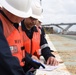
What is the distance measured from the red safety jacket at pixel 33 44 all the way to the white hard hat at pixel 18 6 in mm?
1174

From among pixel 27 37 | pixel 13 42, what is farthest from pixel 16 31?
pixel 27 37

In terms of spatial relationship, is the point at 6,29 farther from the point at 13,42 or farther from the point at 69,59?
the point at 69,59

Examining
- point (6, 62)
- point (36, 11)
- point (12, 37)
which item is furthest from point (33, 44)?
point (6, 62)

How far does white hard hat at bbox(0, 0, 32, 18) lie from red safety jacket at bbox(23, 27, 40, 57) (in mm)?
1174

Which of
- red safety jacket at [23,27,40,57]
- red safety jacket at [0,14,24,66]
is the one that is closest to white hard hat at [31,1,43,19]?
red safety jacket at [23,27,40,57]

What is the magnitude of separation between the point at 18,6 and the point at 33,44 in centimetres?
147

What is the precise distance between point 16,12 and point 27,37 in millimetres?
1403

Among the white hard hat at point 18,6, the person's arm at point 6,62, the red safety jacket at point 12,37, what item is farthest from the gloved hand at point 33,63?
the person's arm at point 6,62

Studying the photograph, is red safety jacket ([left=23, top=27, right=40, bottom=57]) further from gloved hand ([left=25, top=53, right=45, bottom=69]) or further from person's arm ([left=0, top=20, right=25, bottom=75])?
person's arm ([left=0, top=20, right=25, bottom=75])

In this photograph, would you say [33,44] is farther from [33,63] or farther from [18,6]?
[18,6]

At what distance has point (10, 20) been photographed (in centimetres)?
275

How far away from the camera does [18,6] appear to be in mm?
2750

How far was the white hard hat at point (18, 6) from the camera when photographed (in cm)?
265

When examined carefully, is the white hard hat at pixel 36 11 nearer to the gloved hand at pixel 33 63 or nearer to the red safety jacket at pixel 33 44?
the red safety jacket at pixel 33 44
